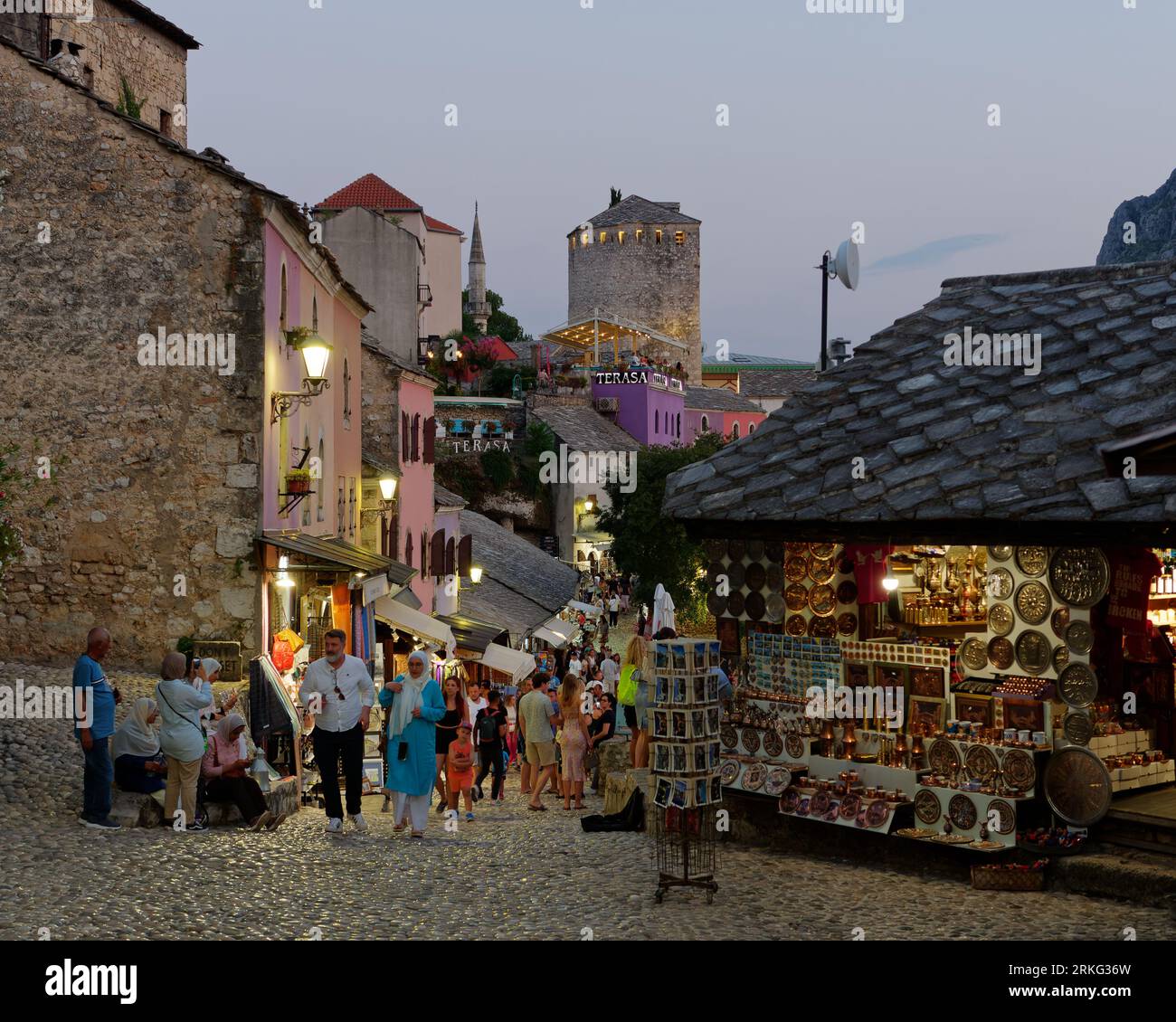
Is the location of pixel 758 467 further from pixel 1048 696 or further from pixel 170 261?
pixel 170 261

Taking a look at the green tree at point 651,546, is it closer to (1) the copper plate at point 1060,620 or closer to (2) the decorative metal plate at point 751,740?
(2) the decorative metal plate at point 751,740

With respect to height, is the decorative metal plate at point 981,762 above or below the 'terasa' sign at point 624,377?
below

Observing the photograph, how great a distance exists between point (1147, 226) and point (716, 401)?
25939 millimetres

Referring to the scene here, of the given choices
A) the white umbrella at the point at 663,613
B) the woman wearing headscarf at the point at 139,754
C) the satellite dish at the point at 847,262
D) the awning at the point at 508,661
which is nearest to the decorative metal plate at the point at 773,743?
the white umbrella at the point at 663,613

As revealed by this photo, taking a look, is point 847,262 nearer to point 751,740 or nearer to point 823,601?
point 823,601

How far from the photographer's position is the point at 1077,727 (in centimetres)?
1030

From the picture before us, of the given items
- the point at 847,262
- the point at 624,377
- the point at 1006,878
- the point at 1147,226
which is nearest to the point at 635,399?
the point at 624,377

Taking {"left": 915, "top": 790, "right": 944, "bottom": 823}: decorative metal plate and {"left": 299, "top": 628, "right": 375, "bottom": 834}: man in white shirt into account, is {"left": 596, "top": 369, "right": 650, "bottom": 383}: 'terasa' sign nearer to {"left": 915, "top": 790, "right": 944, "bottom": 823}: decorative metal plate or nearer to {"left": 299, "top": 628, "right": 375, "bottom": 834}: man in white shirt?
{"left": 299, "top": 628, "right": 375, "bottom": 834}: man in white shirt

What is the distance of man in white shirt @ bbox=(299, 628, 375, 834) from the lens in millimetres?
11539

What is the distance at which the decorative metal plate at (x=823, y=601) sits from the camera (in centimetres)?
1198

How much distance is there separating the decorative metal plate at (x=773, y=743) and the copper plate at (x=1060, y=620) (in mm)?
2512

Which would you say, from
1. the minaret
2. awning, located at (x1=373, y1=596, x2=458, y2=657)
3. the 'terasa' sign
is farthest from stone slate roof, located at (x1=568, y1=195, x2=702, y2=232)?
awning, located at (x1=373, y1=596, x2=458, y2=657)
